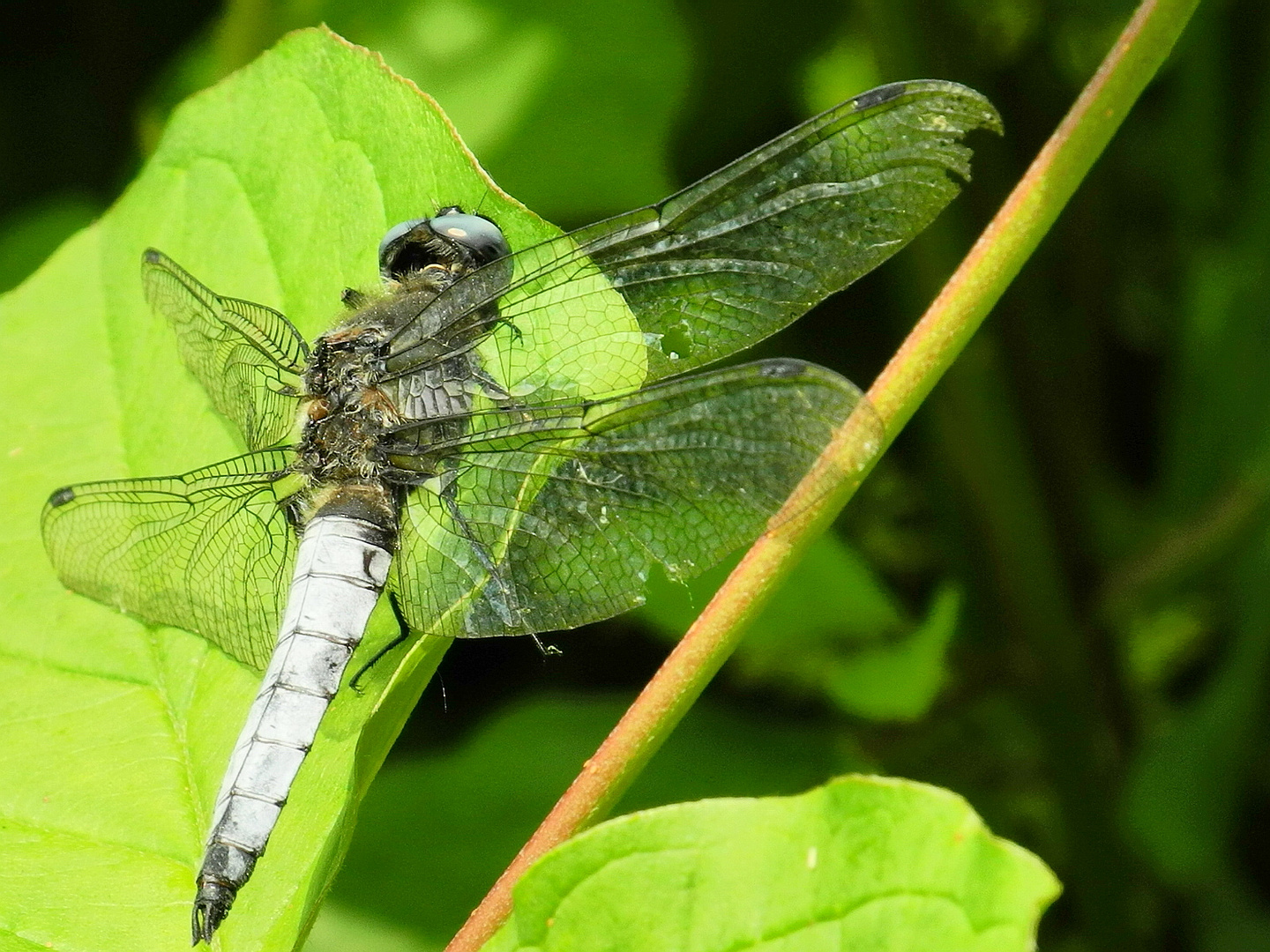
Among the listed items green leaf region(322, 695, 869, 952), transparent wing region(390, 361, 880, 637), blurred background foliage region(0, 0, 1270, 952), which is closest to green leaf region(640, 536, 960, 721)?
blurred background foliage region(0, 0, 1270, 952)

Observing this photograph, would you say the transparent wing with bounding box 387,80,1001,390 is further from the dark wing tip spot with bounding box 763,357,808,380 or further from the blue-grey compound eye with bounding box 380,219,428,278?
the dark wing tip spot with bounding box 763,357,808,380

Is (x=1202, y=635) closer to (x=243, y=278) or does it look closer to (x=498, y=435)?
(x=498, y=435)

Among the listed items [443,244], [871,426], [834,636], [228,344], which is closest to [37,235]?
[228,344]

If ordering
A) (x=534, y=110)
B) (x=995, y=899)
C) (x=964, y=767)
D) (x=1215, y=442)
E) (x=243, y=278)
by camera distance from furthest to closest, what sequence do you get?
(x=1215, y=442)
(x=964, y=767)
(x=534, y=110)
(x=243, y=278)
(x=995, y=899)

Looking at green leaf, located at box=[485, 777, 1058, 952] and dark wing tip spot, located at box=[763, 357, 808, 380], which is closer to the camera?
green leaf, located at box=[485, 777, 1058, 952]

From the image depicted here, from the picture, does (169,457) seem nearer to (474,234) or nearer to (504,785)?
(474,234)

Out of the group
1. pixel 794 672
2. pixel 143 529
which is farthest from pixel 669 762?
pixel 143 529
